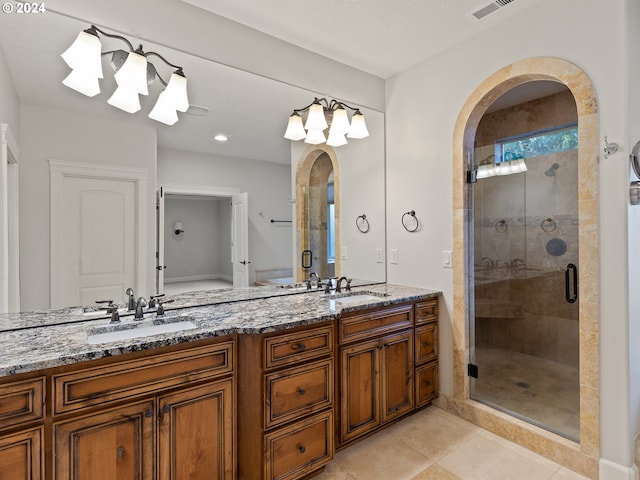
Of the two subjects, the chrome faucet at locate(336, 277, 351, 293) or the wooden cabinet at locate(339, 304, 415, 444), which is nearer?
the wooden cabinet at locate(339, 304, 415, 444)

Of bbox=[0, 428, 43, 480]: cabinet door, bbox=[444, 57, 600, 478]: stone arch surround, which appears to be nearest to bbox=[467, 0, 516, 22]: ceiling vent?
bbox=[444, 57, 600, 478]: stone arch surround

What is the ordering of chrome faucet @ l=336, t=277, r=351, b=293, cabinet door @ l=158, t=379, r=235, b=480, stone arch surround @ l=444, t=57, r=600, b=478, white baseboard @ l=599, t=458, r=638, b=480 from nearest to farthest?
1. cabinet door @ l=158, t=379, r=235, b=480
2. white baseboard @ l=599, t=458, r=638, b=480
3. stone arch surround @ l=444, t=57, r=600, b=478
4. chrome faucet @ l=336, t=277, r=351, b=293

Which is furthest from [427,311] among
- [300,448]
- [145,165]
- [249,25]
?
[249,25]

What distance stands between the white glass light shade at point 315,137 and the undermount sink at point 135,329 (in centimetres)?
155

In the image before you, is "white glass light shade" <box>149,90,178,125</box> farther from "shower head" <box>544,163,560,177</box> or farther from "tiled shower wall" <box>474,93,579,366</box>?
"shower head" <box>544,163,560,177</box>

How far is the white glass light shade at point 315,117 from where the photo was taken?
8.39ft

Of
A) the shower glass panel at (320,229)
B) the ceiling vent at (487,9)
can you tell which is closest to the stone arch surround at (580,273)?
the ceiling vent at (487,9)

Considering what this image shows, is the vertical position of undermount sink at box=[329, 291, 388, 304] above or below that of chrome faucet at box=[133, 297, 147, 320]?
below

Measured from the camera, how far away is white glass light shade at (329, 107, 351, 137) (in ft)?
8.66

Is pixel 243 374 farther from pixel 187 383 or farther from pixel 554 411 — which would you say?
pixel 554 411

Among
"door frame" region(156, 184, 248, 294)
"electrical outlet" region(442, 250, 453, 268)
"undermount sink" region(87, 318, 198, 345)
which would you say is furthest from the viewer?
"electrical outlet" region(442, 250, 453, 268)

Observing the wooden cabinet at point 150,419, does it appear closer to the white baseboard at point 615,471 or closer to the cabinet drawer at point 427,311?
the cabinet drawer at point 427,311

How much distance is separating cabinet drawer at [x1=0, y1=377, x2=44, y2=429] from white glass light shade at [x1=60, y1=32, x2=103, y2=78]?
4.61 feet

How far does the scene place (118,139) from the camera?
1893 mm
